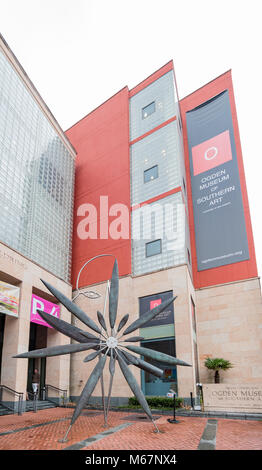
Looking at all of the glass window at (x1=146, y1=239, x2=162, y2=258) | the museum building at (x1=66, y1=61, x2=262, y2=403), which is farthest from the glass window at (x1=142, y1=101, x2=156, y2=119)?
the glass window at (x1=146, y1=239, x2=162, y2=258)

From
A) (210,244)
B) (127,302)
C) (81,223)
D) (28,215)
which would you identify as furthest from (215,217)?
(28,215)

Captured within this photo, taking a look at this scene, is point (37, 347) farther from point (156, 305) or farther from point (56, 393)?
point (156, 305)

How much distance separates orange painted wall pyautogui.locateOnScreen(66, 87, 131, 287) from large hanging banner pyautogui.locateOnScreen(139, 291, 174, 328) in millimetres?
2624

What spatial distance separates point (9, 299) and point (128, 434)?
10.4m

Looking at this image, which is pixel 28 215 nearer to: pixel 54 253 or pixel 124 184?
pixel 54 253

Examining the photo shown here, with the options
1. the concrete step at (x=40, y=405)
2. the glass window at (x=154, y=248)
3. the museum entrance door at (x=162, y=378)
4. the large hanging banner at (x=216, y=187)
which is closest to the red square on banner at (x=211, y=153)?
the large hanging banner at (x=216, y=187)

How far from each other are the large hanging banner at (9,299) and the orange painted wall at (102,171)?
712cm

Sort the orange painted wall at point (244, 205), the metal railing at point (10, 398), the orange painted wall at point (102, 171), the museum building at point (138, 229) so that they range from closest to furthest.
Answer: the metal railing at point (10, 398) → the museum building at point (138, 229) → the orange painted wall at point (244, 205) → the orange painted wall at point (102, 171)

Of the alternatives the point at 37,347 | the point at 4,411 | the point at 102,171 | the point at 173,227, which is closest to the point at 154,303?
the point at 173,227

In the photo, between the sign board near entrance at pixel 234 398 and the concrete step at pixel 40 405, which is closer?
the sign board near entrance at pixel 234 398

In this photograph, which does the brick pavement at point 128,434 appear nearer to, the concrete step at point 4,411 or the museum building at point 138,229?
the concrete step at point 4,411

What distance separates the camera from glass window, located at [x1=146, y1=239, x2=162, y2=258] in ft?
74.6

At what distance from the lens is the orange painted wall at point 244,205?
2164 centimetres

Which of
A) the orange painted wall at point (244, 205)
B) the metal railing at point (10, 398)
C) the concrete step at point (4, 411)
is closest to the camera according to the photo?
the concrete step at point (4, 411)
